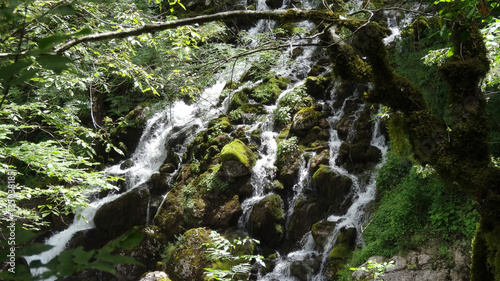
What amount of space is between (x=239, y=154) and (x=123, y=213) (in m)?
4.18

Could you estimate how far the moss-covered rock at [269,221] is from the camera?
8367 mm

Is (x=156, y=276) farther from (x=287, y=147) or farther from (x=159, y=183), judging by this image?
(x=287, y=147)

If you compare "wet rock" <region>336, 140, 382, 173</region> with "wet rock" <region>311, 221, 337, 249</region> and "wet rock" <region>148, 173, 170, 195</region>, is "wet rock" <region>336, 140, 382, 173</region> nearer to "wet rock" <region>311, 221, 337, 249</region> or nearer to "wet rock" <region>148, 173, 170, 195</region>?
"wet rock" <region>311, 221, 337, 249</region>

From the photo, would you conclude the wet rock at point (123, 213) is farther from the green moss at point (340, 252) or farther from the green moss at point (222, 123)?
the green moss at point (340, 252)

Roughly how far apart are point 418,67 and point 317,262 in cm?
455

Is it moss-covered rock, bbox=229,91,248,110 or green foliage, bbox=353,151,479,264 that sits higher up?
moss-covered rock, bbox=229,91,248,110

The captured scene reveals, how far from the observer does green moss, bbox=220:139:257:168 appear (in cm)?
956

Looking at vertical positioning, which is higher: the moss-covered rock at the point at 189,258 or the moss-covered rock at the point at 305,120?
the moss-covered rock at the point at 305,120

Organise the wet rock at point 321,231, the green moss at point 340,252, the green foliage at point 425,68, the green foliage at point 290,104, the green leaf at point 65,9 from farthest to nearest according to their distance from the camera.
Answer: the green foliage at point 290,104 → the wet rock at point 321,231 → the green moss at point 340,252 → the green foliage at point 425,68 → the green leaf at point 65,9

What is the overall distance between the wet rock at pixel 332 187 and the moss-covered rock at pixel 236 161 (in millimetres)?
2000

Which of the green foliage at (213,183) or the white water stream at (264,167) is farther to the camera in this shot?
the green foliage at (213,183)

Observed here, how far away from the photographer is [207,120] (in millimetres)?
12844

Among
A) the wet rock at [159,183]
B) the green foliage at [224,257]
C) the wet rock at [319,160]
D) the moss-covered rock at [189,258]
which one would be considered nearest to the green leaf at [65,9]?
the green foliage at [224,257]

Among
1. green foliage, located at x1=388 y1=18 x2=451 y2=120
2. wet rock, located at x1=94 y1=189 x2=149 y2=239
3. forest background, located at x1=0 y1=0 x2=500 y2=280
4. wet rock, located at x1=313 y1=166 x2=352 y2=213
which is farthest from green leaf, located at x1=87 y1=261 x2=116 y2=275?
wet rock, located at x1=94 y1=189 x2=149 y2=239
